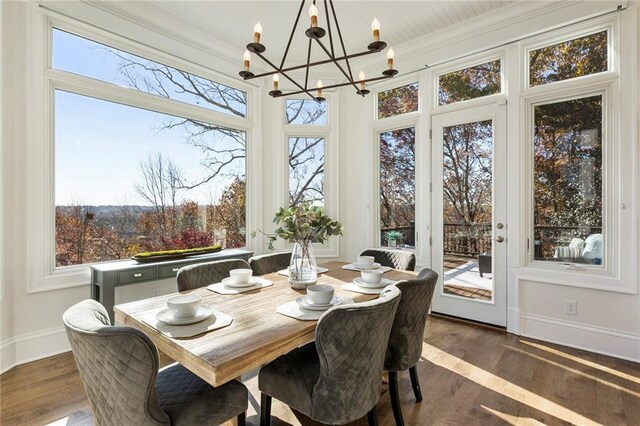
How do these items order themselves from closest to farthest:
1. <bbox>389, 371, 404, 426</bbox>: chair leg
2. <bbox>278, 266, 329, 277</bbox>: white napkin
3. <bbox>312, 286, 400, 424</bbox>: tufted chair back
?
1. <bbox>312, 286, 400, 424</bbox>: tufted chair back
2. <bbox>389, 371, 404, 426</bbox>: chair leg
3. <bbox>278, 266, 329, 277</bbox>: white napkin

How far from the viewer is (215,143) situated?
13.3 feet

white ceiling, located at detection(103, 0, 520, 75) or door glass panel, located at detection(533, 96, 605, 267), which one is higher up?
white ceiling, located at detection(103, 0, 520, 75)

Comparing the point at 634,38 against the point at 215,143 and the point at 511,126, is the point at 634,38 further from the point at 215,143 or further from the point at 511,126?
the point at 215,143

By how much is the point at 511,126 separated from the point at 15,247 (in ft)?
15.5

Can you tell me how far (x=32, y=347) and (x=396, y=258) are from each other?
324 cm

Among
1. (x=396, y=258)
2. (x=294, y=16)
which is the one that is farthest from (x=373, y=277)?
(x=294, y=16)

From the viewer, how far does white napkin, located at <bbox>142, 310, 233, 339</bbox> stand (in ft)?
4.38

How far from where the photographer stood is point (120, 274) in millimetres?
2781

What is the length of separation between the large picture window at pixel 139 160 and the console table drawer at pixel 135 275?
19.7 inches

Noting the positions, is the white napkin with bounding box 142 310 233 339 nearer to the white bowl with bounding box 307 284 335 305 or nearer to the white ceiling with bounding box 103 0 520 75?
the white bowl with bounding box 307 284 335 305

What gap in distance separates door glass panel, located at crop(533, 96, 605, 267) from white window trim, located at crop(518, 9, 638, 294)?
0.21 feet

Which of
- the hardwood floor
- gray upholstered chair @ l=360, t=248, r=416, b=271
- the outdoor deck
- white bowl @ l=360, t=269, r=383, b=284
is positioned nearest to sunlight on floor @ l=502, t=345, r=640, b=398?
the hardwood floor

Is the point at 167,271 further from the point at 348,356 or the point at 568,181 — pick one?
the point at 568,181

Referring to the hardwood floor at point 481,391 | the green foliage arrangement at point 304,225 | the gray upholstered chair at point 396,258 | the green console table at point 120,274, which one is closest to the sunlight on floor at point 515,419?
the hardwood floor at point 481,391
